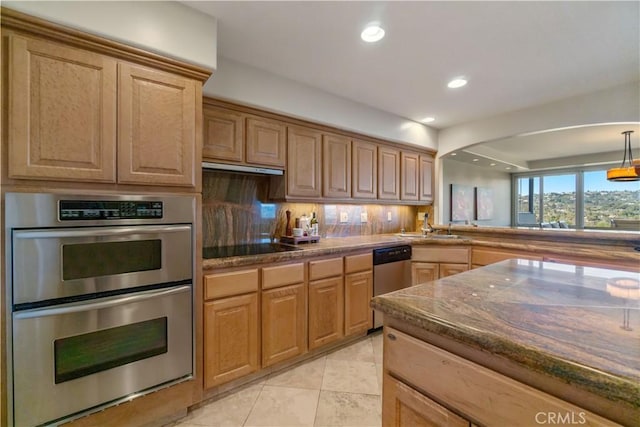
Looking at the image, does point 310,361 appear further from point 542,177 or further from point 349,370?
point 542,177

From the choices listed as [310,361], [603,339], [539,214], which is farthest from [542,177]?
[603,339]

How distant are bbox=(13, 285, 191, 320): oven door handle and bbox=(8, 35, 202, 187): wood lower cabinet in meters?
0.63

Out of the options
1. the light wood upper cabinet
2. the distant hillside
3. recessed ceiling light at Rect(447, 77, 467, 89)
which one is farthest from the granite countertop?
the distant hillside

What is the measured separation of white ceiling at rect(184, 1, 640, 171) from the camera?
1712 millimetres

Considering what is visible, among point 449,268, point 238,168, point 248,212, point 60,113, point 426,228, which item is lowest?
point 449,268

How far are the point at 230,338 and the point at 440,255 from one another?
2.41 m

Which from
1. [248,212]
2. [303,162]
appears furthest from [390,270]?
[248,212]

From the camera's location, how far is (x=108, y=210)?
1482 millimetres

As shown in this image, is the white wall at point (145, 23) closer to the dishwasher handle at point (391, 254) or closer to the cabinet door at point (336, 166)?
the cabinet door at point (336, 166)

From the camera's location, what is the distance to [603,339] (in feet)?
2.35

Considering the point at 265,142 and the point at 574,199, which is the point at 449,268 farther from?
the point at 574,199

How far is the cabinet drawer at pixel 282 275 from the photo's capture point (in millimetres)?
2128

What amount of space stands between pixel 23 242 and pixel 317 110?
2.35 metres

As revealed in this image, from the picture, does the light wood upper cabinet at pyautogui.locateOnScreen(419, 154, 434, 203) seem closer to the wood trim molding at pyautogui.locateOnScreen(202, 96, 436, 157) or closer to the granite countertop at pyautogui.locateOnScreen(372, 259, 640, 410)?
the wood trim molding at pyautogui.locateOnScreen(202, 96, 436, 157)
